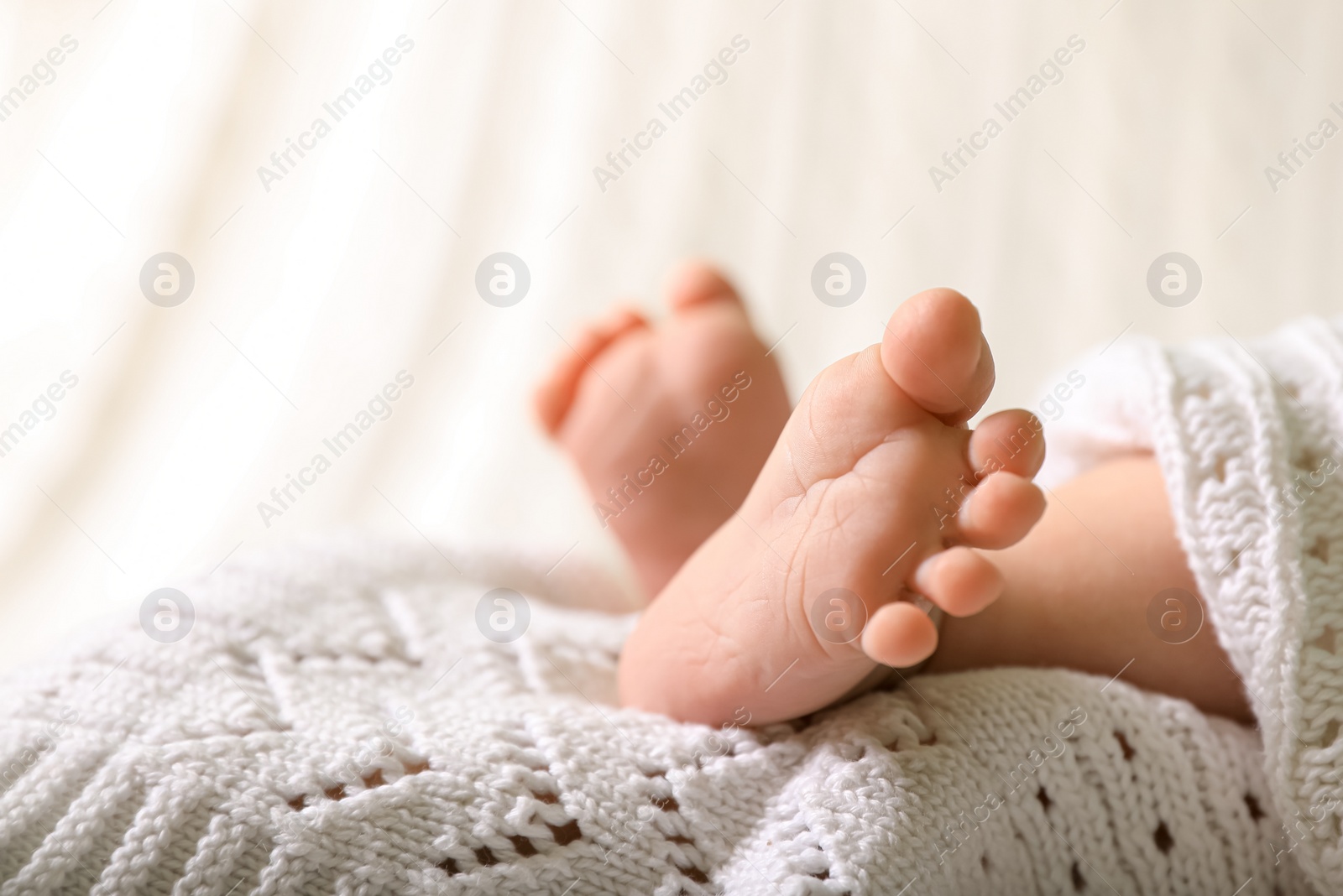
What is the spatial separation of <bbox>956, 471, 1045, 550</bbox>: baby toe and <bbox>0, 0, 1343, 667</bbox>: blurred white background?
52 centimetres

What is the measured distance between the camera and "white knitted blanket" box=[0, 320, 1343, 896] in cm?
50

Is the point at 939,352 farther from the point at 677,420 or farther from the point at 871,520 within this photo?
the point at 677,420

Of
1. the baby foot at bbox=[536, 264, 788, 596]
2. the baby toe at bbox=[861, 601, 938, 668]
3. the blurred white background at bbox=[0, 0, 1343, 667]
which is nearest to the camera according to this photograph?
the baby toe at bbox=[861, 601, 938, 668]

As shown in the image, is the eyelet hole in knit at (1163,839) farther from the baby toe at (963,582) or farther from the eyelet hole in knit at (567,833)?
the eyelet hole in knit at (567,833)

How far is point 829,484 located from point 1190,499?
0.22 m

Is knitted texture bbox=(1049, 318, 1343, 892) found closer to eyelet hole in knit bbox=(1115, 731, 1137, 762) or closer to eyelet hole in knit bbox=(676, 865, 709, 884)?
eyelet hole in knit bbox=(1115, 731, 1137, 762)

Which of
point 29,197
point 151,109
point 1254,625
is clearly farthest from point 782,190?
point 1254,625

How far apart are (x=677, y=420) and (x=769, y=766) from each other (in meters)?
0.33

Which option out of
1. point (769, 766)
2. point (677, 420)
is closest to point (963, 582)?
point (769, 766)

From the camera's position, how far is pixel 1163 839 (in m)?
0.58

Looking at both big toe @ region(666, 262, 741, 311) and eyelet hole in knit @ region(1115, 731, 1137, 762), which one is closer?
eyelet hole in knit @ region(1115, 731, 1137, 762)

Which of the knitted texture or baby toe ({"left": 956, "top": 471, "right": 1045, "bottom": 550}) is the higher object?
the knitted texture

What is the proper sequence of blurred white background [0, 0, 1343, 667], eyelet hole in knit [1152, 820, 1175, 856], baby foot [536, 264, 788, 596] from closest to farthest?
eyelet hole in knit [1152, 820, 1175, 856]
baby foot [536, 264, 788, 596]
blurred white background [0, 0, 1343, 667]

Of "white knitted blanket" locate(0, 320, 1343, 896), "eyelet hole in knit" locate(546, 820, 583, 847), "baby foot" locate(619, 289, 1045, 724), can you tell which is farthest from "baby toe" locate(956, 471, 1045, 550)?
"eyelet hole in knit" locate(546, 820, 583, 847)
